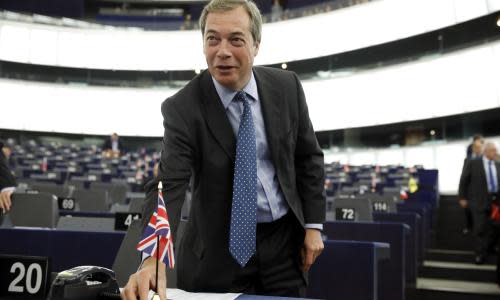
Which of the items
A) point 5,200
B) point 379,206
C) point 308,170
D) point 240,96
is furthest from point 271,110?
point 379,206

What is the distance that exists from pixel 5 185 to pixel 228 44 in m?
3.46

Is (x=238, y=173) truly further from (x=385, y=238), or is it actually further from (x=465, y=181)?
(x=465, y=181)

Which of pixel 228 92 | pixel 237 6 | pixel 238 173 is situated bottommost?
pixel 238 173

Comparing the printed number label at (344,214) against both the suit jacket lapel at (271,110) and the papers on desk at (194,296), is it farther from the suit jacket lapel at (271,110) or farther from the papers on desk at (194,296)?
the papers on desk at (194,296)

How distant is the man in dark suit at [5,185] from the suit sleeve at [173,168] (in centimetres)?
309

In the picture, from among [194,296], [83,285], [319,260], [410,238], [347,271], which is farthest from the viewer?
[410,238]

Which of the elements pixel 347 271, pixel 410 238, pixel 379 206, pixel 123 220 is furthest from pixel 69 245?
pixel 379 206

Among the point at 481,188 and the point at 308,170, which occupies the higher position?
the point at 308,170

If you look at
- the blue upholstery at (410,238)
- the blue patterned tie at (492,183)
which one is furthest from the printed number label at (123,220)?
the blue patterned tie at (492,183)

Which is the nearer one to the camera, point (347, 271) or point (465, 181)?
point (347, 271)

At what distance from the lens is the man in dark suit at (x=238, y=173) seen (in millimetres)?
1729

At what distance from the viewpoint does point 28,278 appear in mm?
1743

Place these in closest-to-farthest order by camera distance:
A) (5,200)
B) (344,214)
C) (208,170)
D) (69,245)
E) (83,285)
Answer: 1. (83,285)
2. (208,170)
3. (69,245)
4. (5,200)
5. (344,214)

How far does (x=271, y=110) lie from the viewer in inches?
75.3
